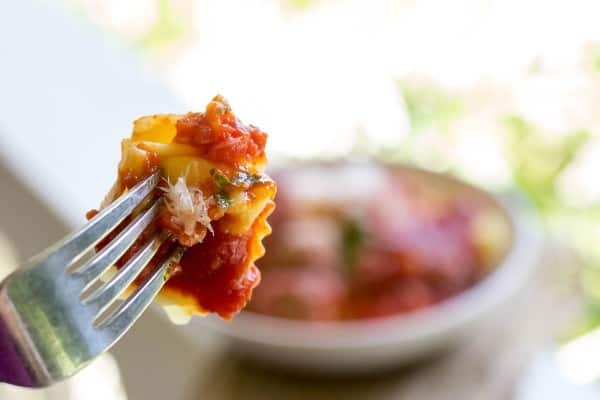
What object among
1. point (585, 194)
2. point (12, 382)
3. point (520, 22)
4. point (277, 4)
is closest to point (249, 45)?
point (277, 4)

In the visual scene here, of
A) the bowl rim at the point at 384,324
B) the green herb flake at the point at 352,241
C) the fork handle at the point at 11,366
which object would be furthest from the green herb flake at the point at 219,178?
the green herb flake at the point at 352,241

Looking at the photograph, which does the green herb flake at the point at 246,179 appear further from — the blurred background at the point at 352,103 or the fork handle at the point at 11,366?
the blurred background at the point at 352,103

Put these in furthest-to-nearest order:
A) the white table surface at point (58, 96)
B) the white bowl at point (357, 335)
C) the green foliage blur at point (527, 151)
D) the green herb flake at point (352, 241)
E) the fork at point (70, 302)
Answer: the green foliage blur at point (527, 151) → the white table surface at point (58, 96) → the green herb flake at point (352, 241) → the white bowl at point (357, 335) → the fork at point (70, 302)

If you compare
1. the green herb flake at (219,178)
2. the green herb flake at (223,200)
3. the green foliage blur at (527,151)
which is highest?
the green foliage blur at (527,151)

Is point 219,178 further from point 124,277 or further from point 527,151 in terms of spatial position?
point 527,151

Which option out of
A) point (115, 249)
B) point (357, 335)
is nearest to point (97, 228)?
point (115, 249)

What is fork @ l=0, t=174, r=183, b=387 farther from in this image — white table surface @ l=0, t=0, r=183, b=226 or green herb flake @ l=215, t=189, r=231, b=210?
white table surface @ l=0, t=0, r=183, b=226

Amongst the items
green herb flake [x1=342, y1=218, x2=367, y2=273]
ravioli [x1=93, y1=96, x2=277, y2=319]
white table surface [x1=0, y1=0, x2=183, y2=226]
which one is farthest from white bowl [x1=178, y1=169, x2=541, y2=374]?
ravioli [x1=93, y1=96, x2=277, y2=319]
